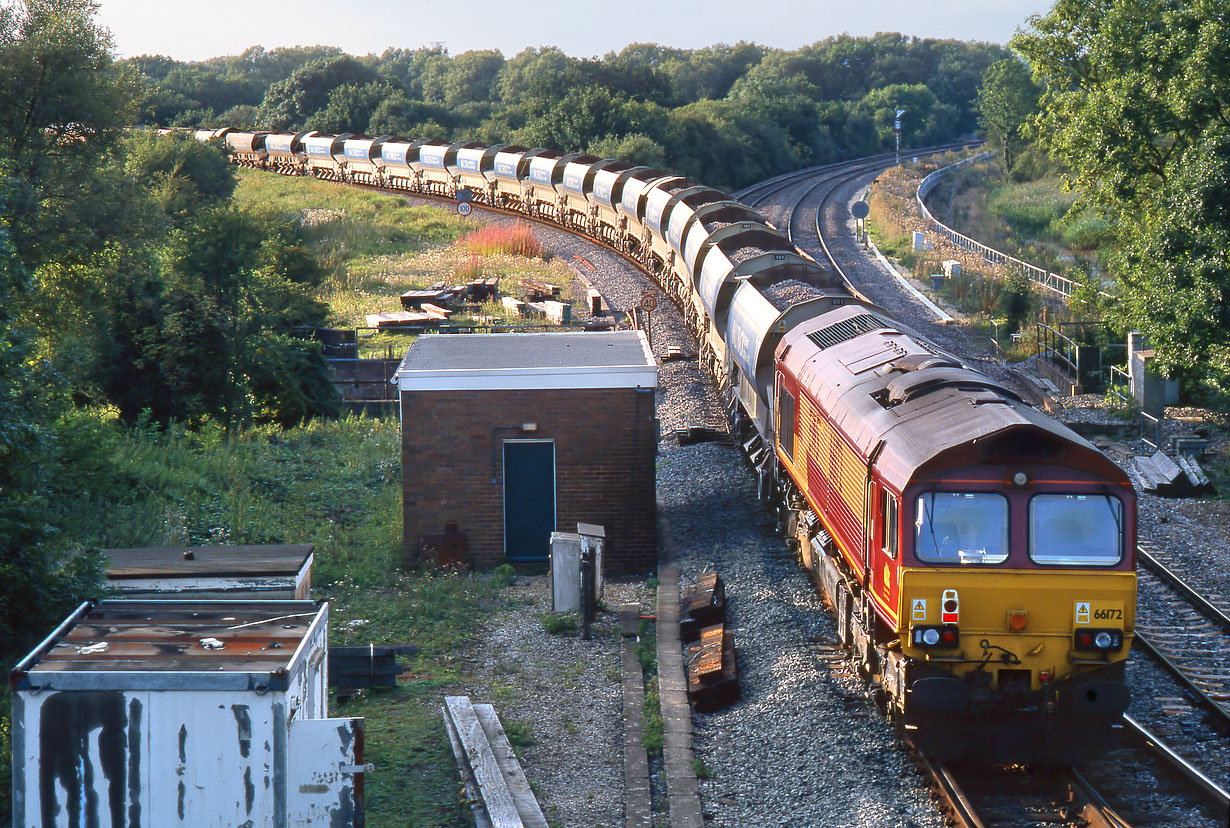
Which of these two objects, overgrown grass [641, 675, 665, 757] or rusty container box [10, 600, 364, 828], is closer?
rusty container box [10, 600, 364, 828]

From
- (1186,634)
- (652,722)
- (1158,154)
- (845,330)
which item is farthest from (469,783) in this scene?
(1158,154)

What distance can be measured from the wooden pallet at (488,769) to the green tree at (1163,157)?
54.5ft

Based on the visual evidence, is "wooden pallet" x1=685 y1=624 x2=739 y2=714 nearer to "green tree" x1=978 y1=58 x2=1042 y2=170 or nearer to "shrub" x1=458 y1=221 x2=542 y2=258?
"shrub" x1=458 y1=221 x2=542 y2=258

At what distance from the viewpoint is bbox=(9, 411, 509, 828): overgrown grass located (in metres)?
10.0

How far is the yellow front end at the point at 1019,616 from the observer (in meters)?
8.98

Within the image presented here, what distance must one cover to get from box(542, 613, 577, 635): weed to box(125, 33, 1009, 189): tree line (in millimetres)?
26186

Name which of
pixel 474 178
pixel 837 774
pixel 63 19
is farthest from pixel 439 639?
pixel 474 178

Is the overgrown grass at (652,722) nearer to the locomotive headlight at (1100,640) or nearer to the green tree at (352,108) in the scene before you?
the locomotive headlight at (1100,640)

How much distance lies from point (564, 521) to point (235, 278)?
11.1 metres

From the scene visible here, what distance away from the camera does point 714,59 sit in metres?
117

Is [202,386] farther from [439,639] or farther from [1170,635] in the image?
[1170,635]

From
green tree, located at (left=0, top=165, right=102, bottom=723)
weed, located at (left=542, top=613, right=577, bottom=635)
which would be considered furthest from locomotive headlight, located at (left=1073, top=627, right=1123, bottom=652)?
green tree, located at (left=0, top=165, right=102, bottom=723)

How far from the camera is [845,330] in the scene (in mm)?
14828

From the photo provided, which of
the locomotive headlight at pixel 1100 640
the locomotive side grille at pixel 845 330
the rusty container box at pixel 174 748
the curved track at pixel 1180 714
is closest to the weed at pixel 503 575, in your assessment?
the locomotive side grille at pixel 845 330
